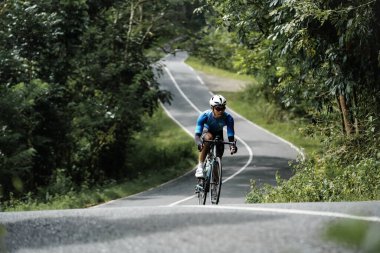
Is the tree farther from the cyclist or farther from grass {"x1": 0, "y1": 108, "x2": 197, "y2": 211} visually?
grass {"x1": 0, "y1": 108, "x2": 197, "y2": 211}

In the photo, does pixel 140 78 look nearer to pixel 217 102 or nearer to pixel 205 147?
pixel 205 147

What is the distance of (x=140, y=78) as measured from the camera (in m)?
24.6

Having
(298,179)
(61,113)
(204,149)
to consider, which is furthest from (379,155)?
(61,113)

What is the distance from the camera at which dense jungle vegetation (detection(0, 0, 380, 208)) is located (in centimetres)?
1186

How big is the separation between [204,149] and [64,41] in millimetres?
13497

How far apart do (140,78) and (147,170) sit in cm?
530

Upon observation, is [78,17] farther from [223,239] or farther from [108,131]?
[223,239]

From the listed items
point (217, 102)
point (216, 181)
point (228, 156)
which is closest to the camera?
point (217, 102)

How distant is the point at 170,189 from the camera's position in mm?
21594

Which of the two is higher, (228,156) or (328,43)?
(328,43)

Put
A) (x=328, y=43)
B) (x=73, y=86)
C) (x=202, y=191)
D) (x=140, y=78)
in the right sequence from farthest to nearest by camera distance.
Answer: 1. (x=140, y=78)
2. (x=73, y=86)
3. (x=328, y=43)
4. (x=202, y=191)

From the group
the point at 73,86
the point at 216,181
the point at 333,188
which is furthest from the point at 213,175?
the point at 73,86

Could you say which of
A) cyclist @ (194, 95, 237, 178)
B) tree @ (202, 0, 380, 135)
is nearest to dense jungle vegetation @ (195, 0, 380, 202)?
tree @ (202, 0, 380, 135)

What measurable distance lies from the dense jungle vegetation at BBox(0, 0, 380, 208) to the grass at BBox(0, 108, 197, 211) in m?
0.91
